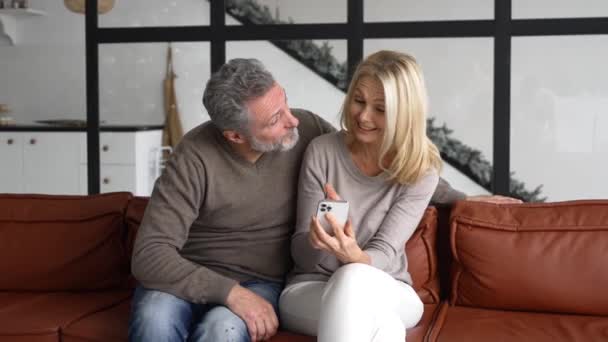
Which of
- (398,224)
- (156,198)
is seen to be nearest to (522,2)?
(398,224)

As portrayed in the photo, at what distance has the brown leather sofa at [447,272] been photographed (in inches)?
84.9

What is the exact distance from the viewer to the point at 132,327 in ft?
6.54

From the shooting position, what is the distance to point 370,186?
223 cm

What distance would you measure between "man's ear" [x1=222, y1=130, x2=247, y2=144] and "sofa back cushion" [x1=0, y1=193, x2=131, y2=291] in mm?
560

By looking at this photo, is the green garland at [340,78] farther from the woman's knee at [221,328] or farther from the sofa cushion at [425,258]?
the woman's knee at [221,328]

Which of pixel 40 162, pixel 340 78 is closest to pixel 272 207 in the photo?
pixel 340 78

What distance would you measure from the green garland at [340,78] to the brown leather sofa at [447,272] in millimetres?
1621

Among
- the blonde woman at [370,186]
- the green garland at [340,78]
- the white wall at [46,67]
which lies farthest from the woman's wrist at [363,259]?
the white wall at [46,67]

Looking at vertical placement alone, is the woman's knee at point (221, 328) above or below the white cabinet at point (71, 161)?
below

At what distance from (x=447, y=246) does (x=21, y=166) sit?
11.2ft

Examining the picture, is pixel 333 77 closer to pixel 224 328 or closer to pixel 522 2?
pixel 522 2

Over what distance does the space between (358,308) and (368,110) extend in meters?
0.58

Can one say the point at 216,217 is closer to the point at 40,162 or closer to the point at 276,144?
the point at 276,144

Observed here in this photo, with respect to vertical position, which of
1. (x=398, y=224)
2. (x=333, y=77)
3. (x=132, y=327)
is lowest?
(x=132, y=327)
